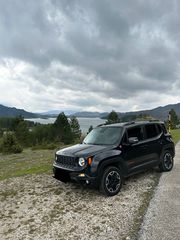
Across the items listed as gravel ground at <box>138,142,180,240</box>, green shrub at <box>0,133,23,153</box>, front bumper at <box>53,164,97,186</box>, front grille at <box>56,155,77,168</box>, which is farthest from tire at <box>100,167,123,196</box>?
green shrub at <box>0,133,23,153</box>

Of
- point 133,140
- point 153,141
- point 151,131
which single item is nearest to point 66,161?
point 133,140

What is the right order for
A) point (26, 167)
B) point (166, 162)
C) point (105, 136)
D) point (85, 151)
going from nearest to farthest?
point (85, 151)
point (105, 136)
point (166, 162)
point (26, 167)

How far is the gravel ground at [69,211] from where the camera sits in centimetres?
394

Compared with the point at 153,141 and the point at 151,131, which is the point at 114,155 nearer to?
the point at 153,141

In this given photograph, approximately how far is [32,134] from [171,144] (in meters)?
63.9

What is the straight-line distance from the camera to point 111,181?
573 centimetres

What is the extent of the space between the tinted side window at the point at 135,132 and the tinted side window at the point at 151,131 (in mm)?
347

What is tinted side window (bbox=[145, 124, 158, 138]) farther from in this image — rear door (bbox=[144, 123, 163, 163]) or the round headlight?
the round headlight

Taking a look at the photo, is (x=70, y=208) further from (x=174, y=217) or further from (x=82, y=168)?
(x=174, y=217)

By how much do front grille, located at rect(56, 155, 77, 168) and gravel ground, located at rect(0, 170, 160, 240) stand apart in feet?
2.67

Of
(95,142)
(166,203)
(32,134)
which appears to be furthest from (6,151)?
(32,134)

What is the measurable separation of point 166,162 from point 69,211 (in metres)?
4.48

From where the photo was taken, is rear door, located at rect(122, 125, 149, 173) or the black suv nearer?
the black suv

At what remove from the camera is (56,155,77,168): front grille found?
570cm
